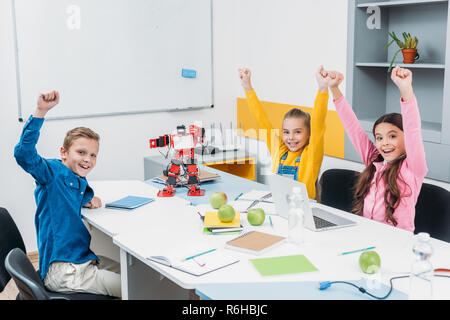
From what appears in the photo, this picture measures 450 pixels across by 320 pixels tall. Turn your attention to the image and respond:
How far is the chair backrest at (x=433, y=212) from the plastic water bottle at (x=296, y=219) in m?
0.77

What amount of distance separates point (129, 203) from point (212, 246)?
2.38 ft

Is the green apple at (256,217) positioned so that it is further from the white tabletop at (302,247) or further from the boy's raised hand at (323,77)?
the boy's raised hand at (323,77)

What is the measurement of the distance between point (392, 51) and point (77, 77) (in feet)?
7.50

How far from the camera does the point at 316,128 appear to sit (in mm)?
2799

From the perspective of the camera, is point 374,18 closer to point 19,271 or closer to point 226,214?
point 226,214

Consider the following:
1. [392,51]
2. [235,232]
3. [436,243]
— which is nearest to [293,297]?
[235,232]

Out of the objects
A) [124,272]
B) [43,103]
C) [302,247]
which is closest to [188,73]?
[43,103]

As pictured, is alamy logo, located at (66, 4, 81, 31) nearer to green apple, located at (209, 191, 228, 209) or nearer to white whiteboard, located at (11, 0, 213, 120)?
white whiteboard, located at (11, 0, 213, 120)

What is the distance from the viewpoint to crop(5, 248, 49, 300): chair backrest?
1.66 metres

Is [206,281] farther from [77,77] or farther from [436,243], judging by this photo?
[77,77]

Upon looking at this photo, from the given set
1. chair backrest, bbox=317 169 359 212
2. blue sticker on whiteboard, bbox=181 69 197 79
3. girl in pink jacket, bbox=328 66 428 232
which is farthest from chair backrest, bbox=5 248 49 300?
blue sticker on whiteboard, bbox=181 69 197 79

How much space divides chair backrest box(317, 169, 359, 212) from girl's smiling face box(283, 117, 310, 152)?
272 mm

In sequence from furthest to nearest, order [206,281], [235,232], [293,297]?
[235,232], [206,281], [293,297]

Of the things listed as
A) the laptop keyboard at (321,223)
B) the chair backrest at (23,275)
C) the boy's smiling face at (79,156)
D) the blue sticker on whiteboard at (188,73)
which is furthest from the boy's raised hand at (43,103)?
the blue sticker on whiteboard at (188,73)
